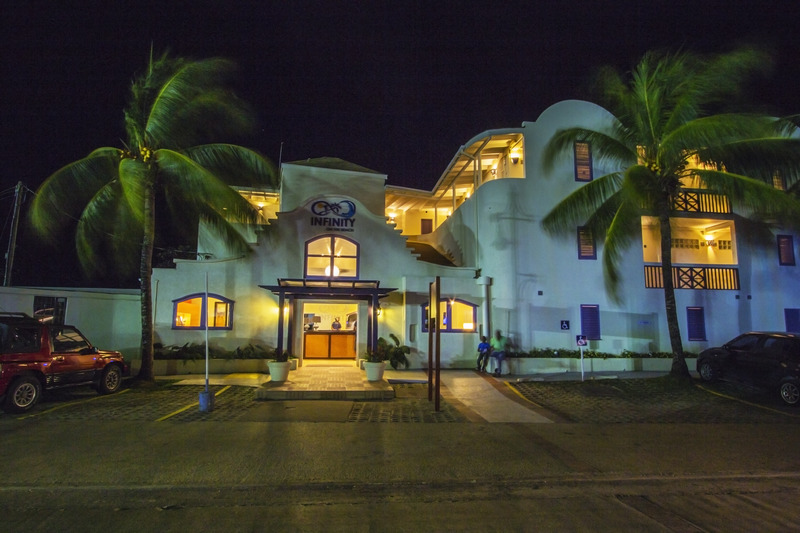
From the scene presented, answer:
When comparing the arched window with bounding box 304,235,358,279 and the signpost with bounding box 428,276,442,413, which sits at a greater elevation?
the arched window with bounding box 304,235,358,279

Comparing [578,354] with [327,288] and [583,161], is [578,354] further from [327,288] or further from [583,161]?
[327,288]

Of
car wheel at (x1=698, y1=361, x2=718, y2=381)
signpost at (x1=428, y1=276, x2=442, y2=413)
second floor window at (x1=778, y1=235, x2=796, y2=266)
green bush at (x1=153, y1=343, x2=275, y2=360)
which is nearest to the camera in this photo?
signpost at (x1=428, y1=276, x2=442, y2=413)

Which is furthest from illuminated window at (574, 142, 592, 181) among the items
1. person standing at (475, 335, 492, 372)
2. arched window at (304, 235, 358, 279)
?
arched window at (304, 235, 358, 279)

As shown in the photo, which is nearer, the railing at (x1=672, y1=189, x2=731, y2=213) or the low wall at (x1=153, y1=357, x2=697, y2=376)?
the low wall at (x1=153, y1=357, x2=697, y2=376)

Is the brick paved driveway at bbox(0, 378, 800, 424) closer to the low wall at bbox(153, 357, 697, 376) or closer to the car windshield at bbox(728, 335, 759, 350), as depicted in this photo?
the car windshield at bbox(728, 335, 759, 350)

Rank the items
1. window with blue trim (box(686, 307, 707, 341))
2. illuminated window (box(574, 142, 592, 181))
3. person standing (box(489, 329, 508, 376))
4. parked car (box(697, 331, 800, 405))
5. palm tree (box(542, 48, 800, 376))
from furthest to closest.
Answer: illuminated window (box(574, 142, 592, 181)) → window with blue trim (box(686, 307, 707, 341)) → person standing (box(489, 329, 508, 376)) → palm tree (box(542, 48, 800, 376)) → parked car (box(697, 331, 800, 405))

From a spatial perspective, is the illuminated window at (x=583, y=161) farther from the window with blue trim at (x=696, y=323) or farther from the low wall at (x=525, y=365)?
the low wall at (x=525, y=365)

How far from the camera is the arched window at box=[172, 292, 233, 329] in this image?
15602 millimetres

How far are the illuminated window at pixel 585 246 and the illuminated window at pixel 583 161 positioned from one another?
2004mm

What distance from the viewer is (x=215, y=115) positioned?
43.7 ft

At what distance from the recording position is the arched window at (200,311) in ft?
51.2

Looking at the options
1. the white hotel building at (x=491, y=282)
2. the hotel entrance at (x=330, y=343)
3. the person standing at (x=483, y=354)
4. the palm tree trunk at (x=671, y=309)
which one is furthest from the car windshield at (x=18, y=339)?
the palm tree trunk at (x=671, y=309)

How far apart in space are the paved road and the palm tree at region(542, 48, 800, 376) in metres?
6.68

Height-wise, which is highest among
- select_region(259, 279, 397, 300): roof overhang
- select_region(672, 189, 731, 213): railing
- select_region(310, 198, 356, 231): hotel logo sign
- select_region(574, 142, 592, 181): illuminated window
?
select_region(574, 142, 592, 181): illuminated window
